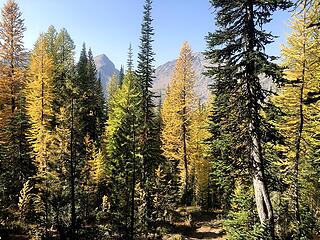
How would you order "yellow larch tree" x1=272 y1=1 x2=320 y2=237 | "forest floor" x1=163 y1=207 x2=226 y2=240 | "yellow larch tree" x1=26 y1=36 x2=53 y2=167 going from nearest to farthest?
"yellow larch tree" x1=272 y1=1 x2=320 y2=237
"forest floor" x1=163 y1=207 x2=226 y2=240
"yellow larch tree" x1=26 y1=36 x2=53 y2=167

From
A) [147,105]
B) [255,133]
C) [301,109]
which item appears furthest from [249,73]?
[147,105]

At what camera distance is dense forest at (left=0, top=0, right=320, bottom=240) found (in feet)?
46.2

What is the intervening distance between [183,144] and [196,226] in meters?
10.9

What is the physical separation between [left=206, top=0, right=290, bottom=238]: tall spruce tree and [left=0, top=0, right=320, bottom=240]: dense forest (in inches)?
2.1

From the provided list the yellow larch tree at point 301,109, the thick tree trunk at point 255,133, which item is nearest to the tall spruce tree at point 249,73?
the thick tree trunk at point 255,133

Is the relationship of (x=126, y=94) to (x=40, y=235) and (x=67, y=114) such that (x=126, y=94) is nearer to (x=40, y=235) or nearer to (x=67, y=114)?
(x=67, y=114)

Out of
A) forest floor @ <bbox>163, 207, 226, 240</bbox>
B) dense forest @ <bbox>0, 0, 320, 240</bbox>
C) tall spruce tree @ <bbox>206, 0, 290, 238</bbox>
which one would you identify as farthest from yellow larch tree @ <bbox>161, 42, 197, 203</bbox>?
tall spruce tree @ <bbox>206, 0, 290, 238</bbox>

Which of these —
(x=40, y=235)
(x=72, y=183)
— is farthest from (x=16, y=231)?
(x=72, y=183)

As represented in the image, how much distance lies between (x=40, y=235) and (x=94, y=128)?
1003 inches

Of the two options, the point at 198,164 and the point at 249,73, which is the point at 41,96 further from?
the point at 249,73

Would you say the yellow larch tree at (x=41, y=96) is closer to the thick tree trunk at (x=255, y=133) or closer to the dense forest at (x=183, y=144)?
the dense forest at (x=183, y=144)

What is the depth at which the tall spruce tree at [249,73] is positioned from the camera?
44.1 feet

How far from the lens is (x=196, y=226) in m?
32.9

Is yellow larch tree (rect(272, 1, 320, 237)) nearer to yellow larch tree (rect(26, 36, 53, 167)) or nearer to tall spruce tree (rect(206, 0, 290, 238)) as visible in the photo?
tall spruce tree (rect(206, 0, 290, 238))
